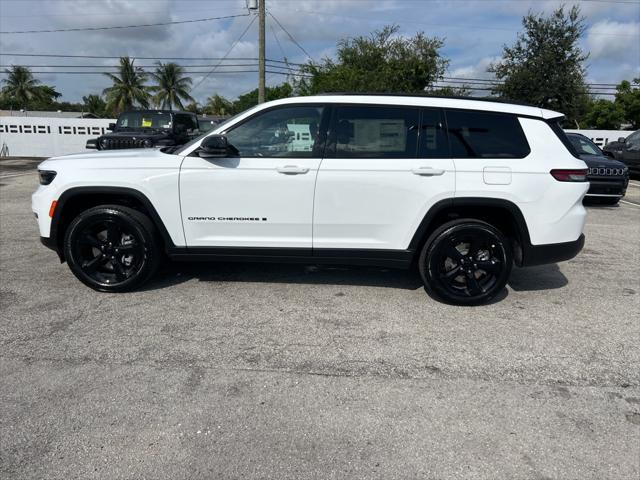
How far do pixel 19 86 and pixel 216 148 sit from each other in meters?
68.9

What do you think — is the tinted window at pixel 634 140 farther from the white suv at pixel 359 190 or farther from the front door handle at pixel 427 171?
the front door handle at pixel 427 171

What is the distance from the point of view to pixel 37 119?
24.8m

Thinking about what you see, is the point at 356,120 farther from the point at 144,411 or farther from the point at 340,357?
the point at 144,411

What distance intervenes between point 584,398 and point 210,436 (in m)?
2.29

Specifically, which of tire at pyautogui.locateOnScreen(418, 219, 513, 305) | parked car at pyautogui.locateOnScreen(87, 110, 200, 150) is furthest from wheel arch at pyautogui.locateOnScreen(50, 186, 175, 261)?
parked car at pyautogui.locateOnScreen(87, 110, 200, 150)

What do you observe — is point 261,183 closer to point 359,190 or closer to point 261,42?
point 359,190

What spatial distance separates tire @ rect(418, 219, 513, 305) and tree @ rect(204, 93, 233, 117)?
223 ft

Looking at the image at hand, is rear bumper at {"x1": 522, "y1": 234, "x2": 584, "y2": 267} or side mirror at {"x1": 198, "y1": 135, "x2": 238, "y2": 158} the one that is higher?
side mirror at {"x1": 198, "y1": 135, "x2": 238, "y2": 158}

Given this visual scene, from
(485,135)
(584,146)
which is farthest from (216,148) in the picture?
(584,146)

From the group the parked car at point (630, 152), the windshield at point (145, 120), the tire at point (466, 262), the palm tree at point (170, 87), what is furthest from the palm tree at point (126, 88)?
the tire at point (466, 262)

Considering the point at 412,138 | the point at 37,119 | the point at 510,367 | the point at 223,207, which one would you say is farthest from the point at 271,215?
the point at 37,119

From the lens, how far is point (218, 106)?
68.1 m

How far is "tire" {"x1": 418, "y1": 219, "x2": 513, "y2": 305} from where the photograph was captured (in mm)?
4223

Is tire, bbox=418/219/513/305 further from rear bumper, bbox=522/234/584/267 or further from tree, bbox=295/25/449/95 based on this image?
tree, bbox=295/25/449/95
